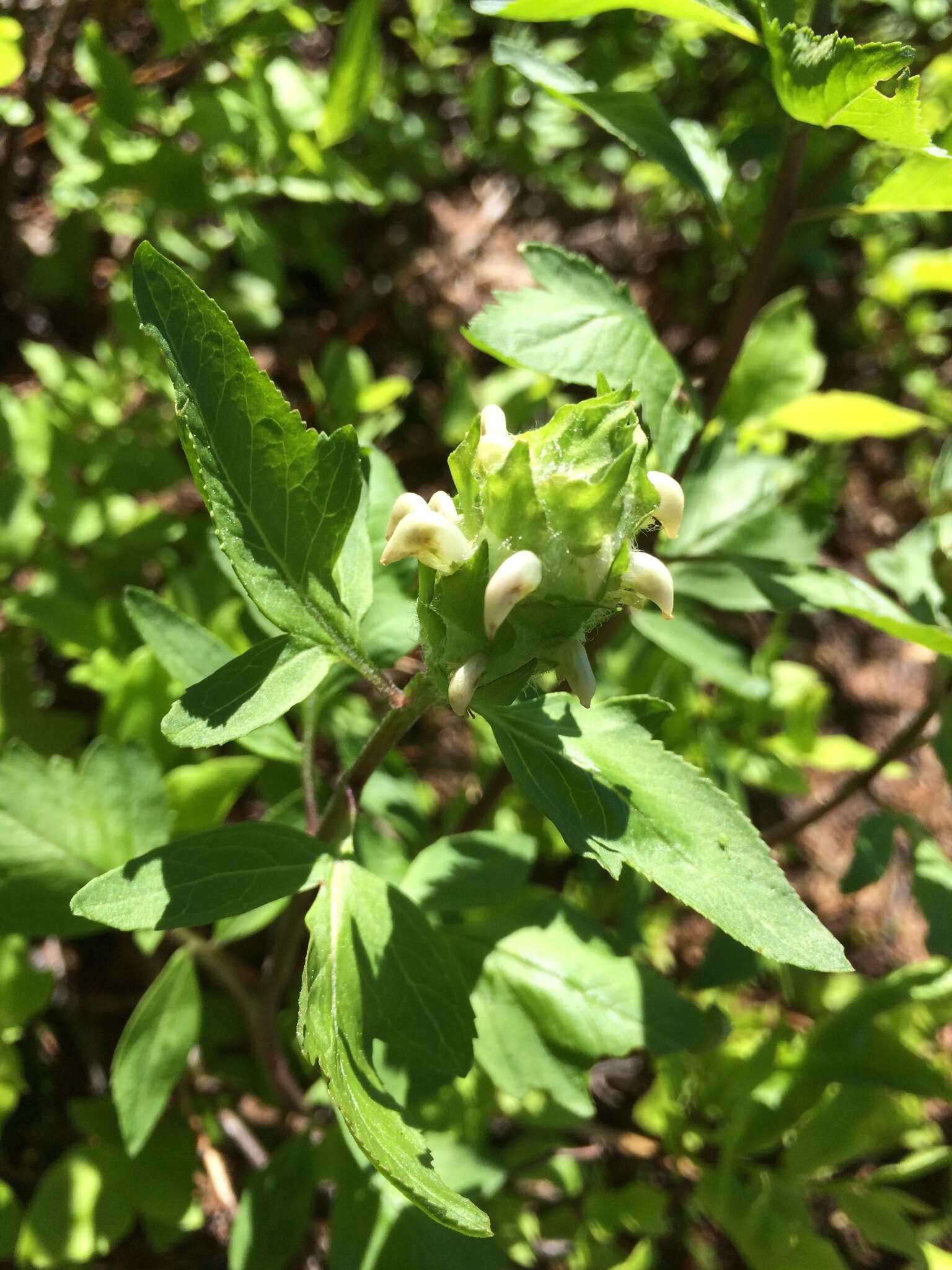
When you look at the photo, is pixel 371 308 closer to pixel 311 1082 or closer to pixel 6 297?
pixel 6 297

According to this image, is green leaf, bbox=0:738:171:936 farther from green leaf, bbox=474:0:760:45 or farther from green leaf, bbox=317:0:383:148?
green leaf, bbox=317:0:383:148

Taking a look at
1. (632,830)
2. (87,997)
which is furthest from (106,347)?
(632,830)

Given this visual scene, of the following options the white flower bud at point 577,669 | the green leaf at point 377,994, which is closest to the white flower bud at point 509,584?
the white flower bud at point 577,669

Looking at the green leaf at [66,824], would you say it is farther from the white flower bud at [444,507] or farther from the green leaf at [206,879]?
the white flower bud at [444,507]

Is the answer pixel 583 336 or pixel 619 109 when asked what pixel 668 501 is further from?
pixel 619 109

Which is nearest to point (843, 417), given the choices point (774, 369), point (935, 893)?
point (774, 369)
